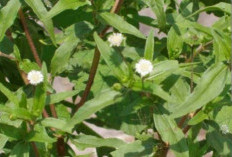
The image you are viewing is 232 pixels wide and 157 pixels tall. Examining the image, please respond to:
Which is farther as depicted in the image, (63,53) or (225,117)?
(225,117)

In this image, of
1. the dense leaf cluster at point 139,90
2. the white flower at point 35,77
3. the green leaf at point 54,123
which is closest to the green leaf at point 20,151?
the dense leaf cluster at point 139,90

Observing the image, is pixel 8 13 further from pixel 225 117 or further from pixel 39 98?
pixel 225 117

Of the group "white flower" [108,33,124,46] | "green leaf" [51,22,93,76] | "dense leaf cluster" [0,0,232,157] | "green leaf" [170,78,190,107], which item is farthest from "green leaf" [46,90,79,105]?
"green leaf" [170,78,190,107]

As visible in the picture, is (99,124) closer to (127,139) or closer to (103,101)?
(103,101)

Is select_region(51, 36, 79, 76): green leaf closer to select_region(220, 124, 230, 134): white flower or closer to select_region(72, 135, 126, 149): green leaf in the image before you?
select_region(72, 135, 126, 149): green leaf

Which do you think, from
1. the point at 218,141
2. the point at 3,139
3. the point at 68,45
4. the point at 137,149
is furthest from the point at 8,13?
the point at 218,141

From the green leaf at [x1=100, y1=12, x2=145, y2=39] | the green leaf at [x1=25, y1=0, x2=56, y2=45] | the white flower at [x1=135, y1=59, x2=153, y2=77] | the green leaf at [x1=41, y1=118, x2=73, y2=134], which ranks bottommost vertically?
the green leaf at [x1=41, y1=118, x2=73, y2=134]
